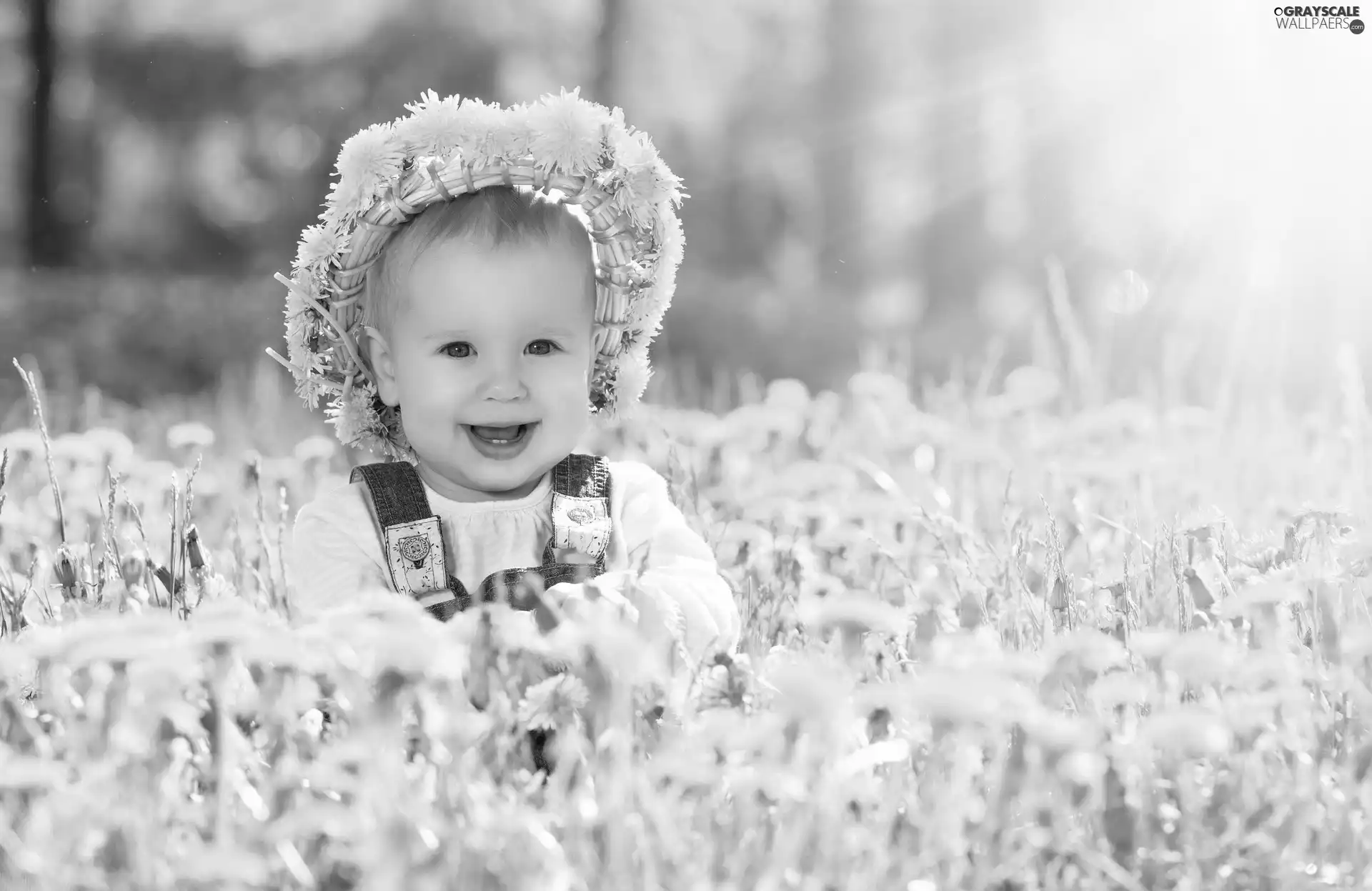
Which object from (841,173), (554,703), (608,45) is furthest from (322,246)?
(841,173)

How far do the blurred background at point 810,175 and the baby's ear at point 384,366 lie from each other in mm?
1449

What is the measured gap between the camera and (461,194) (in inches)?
94.2

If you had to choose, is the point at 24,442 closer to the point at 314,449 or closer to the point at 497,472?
the point at 314,449

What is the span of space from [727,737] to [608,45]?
36.6 ft

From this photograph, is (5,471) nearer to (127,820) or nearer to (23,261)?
(127,820)

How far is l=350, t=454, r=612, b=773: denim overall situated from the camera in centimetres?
231

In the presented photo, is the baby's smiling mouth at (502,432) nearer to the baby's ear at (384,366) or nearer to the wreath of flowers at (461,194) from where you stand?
the baby's ear at (384,366)

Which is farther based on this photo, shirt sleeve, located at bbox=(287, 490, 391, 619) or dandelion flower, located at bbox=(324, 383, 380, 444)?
dandelion flower, located at bbox=(324, 383, 380, 444)

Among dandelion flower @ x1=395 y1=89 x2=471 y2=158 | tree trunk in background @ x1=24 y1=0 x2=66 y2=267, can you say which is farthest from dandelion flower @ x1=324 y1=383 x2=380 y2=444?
tree trunk in background @ x1=24 y1=0 x2=66 y2=267

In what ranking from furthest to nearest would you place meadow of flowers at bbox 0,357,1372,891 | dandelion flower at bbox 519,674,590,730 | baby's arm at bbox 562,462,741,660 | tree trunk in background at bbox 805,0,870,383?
tree trunk in background at bbox 805,0,870,383 → baby's arm at bbox 562,462,741,660 → dandelion flower at bbox 519,674,590,730 → meadow of flowers at bbox 0,357,1372,891

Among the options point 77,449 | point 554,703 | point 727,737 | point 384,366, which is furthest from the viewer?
point 77,449

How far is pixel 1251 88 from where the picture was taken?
8180mm

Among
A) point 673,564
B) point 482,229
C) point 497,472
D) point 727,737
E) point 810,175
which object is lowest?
point 727,737

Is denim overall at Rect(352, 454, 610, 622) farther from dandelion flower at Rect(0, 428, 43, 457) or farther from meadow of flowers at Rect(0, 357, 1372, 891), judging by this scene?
dandelion flower at Rect(0, 428, 43, 457)
